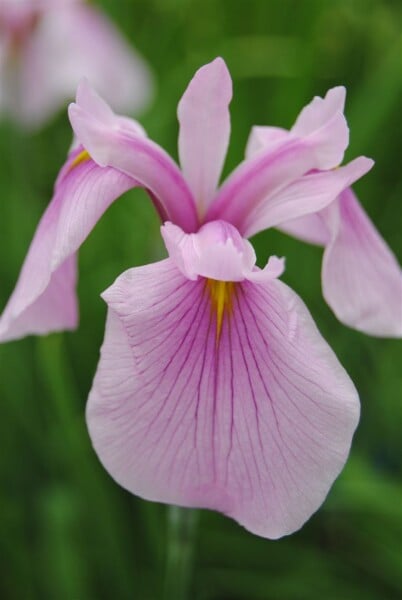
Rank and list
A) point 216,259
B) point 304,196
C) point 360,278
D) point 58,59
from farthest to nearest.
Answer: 1. point 58,59
2. point 360,278
3. point 304,196
4. point 216,259

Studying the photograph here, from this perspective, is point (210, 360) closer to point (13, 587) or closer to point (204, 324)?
point (204, 324)

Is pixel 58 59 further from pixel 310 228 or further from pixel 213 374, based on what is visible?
pixel 213 374

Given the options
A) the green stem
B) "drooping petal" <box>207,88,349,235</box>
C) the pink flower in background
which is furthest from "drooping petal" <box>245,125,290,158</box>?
the pink flower in background

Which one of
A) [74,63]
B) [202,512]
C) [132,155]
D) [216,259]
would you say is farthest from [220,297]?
[74,63]

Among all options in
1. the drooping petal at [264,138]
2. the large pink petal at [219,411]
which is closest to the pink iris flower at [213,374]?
the large pink petal at [219,411]

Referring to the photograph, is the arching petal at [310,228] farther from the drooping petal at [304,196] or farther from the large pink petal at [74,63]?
the large pink petal at [74,63]
